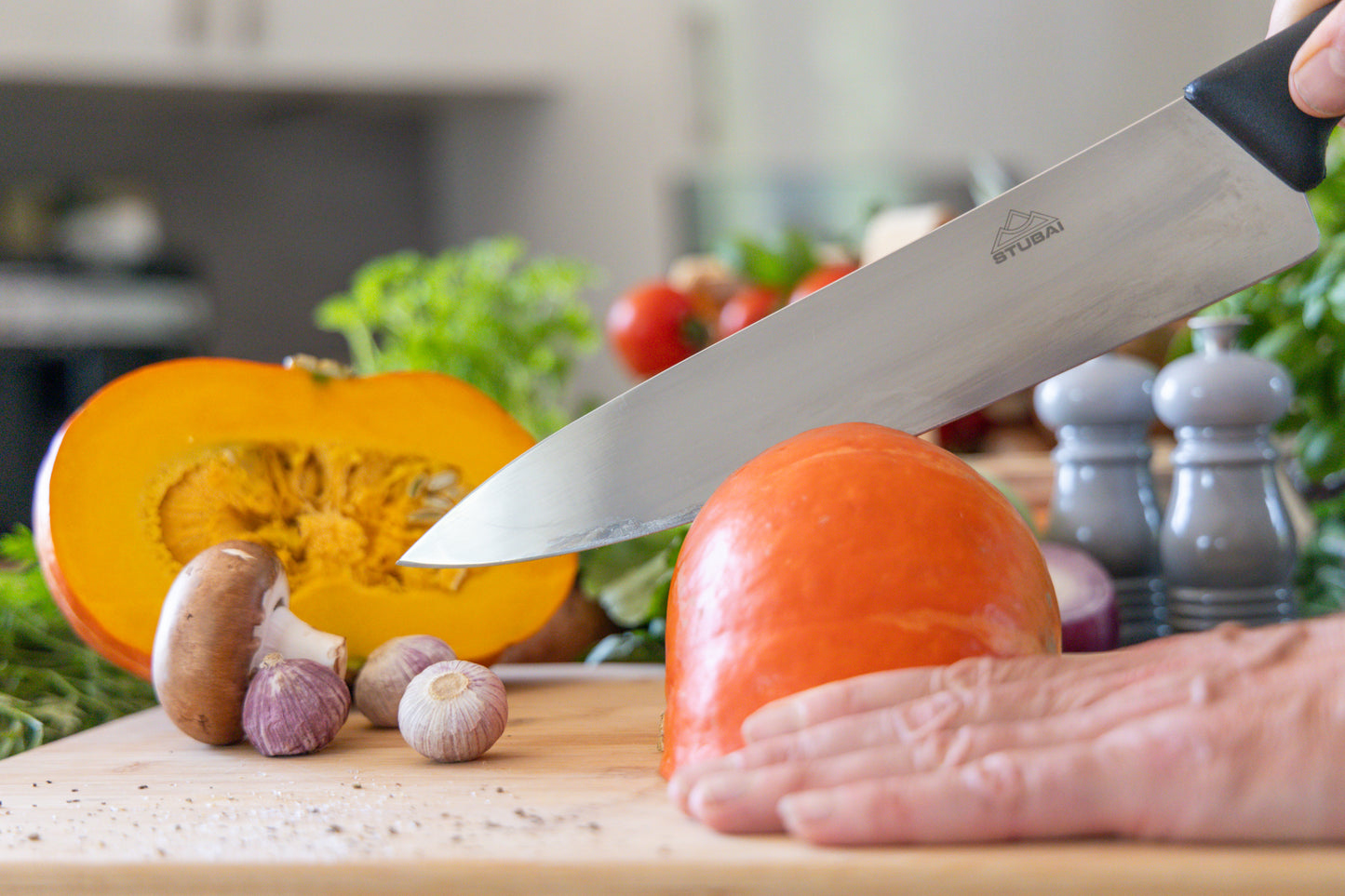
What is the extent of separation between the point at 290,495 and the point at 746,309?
32.1 inches

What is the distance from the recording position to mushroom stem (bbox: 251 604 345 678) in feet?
2.56

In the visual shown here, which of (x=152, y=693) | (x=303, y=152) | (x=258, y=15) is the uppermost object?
(x=258, y=15)

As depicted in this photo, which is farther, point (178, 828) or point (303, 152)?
point (303, 152)

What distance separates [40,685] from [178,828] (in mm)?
412

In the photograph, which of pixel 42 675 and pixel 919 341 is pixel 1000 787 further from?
pixel 42 675

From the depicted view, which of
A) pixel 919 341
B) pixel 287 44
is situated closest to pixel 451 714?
pixel 919 341

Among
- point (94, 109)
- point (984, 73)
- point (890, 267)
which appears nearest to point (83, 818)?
point (890, 267)

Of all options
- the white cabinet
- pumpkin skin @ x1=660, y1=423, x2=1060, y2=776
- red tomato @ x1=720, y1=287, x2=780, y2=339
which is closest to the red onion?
pumpkin skin @ x1=660, y1=423, x2=1060, y2=776

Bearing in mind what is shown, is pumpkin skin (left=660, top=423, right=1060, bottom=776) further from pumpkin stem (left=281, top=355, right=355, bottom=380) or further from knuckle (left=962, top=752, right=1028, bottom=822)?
pumpkin stem (left=281, top=355, right=355, bottom=380)

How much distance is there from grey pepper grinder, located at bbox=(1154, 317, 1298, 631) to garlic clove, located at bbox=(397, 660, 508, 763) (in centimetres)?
55

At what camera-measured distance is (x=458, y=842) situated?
57 cm

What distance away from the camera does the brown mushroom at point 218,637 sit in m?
0.74

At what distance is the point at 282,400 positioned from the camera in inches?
36.0

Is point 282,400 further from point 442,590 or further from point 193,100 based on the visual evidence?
point 193,100
